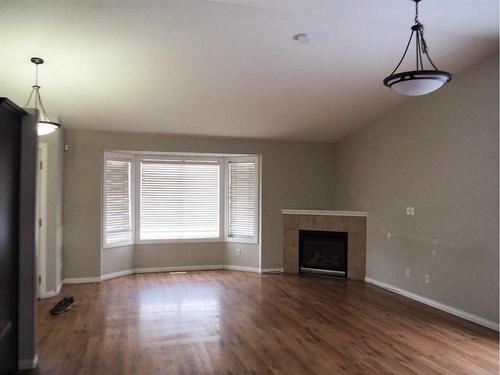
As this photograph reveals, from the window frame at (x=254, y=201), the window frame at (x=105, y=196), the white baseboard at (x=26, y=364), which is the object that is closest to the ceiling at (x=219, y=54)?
the window frame at (x=105, y=196)

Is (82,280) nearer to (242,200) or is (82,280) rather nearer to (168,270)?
(168,270)

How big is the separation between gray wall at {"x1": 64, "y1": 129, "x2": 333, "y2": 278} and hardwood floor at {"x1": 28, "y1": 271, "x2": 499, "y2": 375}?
2.34ft

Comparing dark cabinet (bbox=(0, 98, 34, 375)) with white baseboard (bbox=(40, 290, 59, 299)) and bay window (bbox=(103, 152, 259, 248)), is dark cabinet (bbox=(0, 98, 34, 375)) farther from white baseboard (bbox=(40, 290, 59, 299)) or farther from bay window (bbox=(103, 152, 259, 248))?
bay window (bbox=(103, 152, 259, 248))

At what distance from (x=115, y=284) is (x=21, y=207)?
10.1 ft

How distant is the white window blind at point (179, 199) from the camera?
6.77 meters

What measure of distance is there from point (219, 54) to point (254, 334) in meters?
3.02

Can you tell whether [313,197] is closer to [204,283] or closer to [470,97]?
[204,283]

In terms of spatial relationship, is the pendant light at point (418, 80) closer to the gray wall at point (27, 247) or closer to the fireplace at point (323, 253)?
the gray wall at point (27, 247)

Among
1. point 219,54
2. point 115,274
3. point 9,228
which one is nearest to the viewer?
point 9,228

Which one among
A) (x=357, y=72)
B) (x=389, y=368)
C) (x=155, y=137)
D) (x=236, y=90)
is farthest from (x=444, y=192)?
(x=155, y=137)

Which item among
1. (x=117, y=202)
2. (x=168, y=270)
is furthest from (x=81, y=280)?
(x=168, y=270)

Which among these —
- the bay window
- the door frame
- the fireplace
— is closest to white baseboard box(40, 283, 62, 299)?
the door frame

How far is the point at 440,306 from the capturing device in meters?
4.74

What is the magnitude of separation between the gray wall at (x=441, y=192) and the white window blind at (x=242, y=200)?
6.55 ft
